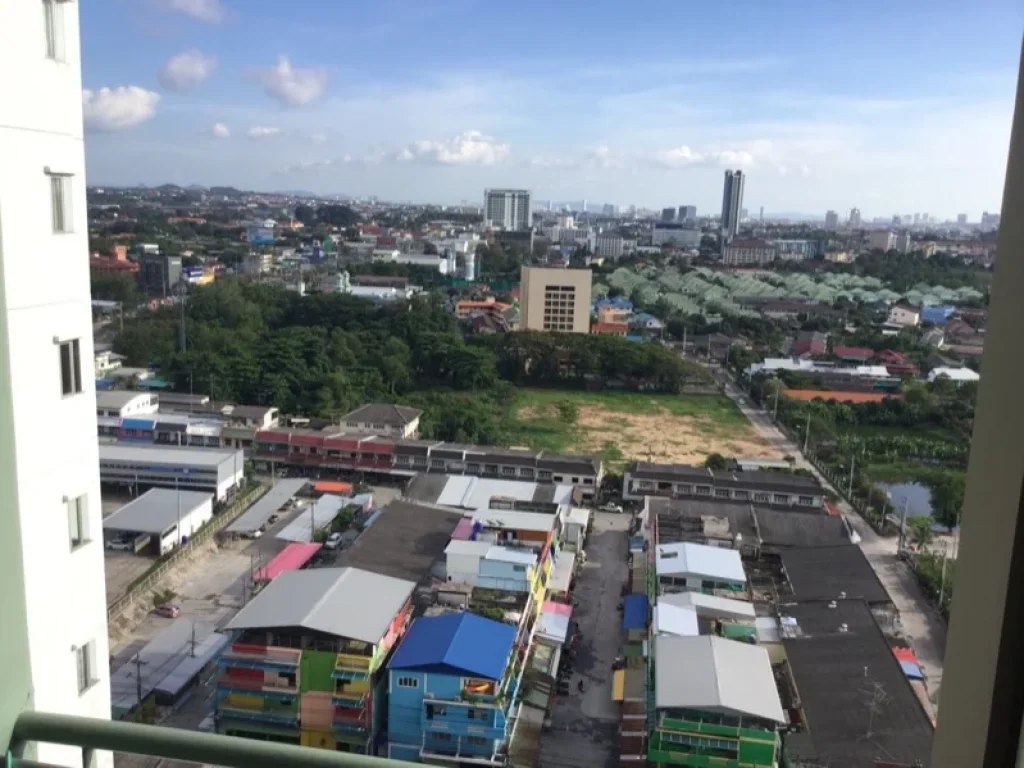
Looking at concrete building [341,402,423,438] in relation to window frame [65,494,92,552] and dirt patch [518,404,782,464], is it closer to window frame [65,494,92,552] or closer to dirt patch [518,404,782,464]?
dirt patch [518,404,782,464]

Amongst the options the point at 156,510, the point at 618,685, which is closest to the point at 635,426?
the point at 156,510

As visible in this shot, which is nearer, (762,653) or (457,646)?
(457,646)

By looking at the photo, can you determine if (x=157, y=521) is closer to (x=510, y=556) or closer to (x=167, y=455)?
(x=167, y=455)

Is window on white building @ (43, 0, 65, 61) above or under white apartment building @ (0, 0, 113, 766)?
above

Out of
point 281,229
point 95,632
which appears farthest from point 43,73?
point 281,229

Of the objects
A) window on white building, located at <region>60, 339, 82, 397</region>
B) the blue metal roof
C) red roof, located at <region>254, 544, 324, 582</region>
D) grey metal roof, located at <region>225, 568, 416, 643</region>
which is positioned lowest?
red roof, located at <region>254, 544, 324, 582</region>

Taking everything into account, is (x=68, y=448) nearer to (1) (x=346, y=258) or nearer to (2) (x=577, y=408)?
(2) (x=577, y=408)

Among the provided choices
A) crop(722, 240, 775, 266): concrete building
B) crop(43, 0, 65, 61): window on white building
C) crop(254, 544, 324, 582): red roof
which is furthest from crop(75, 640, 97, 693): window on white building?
crop(722, 240, 775, 266): concrete building
